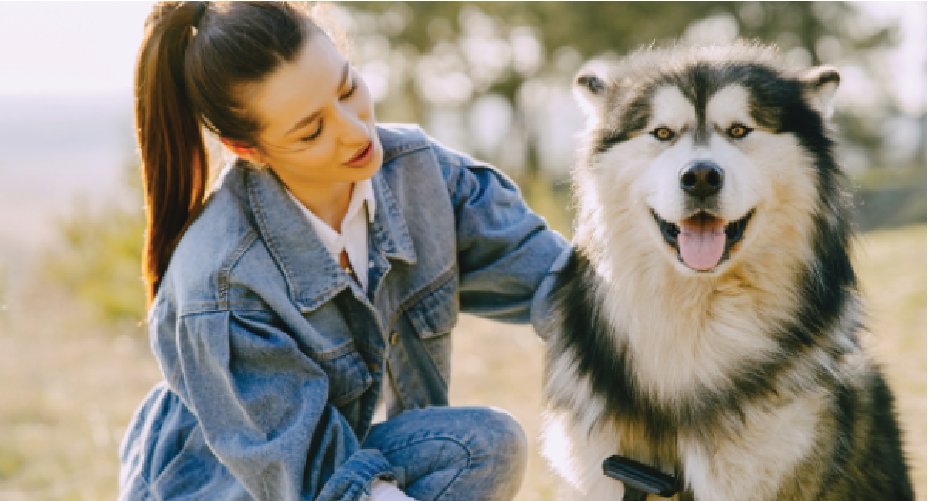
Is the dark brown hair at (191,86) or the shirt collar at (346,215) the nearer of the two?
the dark brown hair at (191,86)

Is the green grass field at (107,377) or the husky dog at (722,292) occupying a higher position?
the husky dog at (722,292)

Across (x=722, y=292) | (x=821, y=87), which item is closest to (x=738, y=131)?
(x=821, y=87)

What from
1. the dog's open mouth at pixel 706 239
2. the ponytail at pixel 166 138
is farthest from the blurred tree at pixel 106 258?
the dog's open mouth at pixel 706 239

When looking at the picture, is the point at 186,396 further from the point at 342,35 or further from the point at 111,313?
the point at 111,313

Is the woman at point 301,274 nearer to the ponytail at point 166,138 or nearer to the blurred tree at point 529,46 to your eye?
the ponytail at point 166,138

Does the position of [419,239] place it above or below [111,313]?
above

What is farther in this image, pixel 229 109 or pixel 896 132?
pixel 896 132

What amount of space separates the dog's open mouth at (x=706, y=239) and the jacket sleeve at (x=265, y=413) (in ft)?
3.07

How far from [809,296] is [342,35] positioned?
4.92ft

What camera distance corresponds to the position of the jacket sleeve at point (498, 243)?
2.32m

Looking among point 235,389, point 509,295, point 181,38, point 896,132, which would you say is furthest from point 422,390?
point 896,132

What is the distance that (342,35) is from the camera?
2.25m

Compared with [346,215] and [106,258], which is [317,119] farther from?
[106,258]

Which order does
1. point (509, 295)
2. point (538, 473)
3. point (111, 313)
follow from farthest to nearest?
point (111, 313) → point (538, 473) → point (509, 295)
